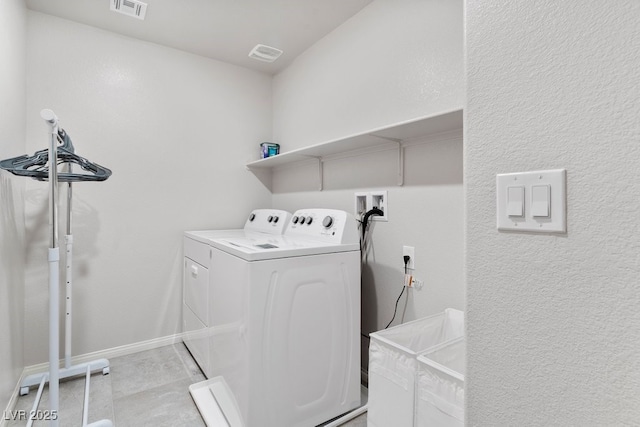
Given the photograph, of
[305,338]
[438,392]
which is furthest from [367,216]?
[438,392]

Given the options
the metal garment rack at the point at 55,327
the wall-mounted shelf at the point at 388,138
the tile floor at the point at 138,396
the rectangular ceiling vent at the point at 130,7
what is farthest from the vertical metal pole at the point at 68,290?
the wall-mounted shelf at the point at 388,138

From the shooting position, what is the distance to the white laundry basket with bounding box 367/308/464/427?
1188mm

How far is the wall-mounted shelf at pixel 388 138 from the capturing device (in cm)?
142

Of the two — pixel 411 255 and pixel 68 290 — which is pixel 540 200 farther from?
pixel 68 290

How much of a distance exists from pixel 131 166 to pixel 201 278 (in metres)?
1.07

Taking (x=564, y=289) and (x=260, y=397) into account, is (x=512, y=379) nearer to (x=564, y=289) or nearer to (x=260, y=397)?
(x=564, y=289)

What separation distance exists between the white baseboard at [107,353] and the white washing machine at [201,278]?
158 millimetres

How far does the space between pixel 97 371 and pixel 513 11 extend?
9.40 ft

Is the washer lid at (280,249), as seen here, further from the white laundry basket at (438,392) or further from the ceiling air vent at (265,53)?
the ceiling air vent at (265,53)

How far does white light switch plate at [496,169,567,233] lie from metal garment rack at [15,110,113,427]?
5.02ft

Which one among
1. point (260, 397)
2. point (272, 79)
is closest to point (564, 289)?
point (260, 397)

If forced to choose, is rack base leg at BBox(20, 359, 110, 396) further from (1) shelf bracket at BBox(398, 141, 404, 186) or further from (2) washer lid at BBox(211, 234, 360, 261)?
(1) shelf bracket at BBox(398, 141, 404, 186)

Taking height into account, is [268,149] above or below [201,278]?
above

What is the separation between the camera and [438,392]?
1069 mm
